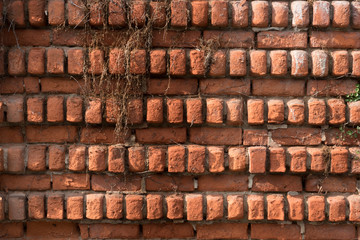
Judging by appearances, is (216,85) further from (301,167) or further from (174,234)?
(174,234)

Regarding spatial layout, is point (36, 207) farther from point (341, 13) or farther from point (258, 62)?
point (341, 13)

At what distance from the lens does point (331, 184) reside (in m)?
2.09

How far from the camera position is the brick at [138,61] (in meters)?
2.01

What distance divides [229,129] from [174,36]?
65 centimetres

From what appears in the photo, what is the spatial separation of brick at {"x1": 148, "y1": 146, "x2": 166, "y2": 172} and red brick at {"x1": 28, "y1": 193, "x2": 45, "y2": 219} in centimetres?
68

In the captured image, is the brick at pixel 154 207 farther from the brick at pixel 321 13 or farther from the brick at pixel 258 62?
the brick at pixel 321 13

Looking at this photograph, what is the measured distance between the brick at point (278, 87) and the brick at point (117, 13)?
87 cm

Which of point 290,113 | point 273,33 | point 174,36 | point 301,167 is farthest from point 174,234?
point 273,33

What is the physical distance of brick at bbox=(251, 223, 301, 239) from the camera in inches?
82.6

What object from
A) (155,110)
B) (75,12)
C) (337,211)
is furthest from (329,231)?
(75,12)

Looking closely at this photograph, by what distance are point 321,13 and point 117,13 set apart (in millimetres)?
1198

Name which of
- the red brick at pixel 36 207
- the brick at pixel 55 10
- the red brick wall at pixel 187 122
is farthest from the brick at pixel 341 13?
the red brick at pixel 36 207

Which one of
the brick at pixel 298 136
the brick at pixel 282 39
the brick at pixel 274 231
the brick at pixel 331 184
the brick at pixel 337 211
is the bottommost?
the brick at pixel 274 231

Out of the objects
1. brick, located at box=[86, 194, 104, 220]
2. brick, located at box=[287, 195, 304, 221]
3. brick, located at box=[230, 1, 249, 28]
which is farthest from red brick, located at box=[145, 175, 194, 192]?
brick, located at box=[230, 1, 249, 28]
